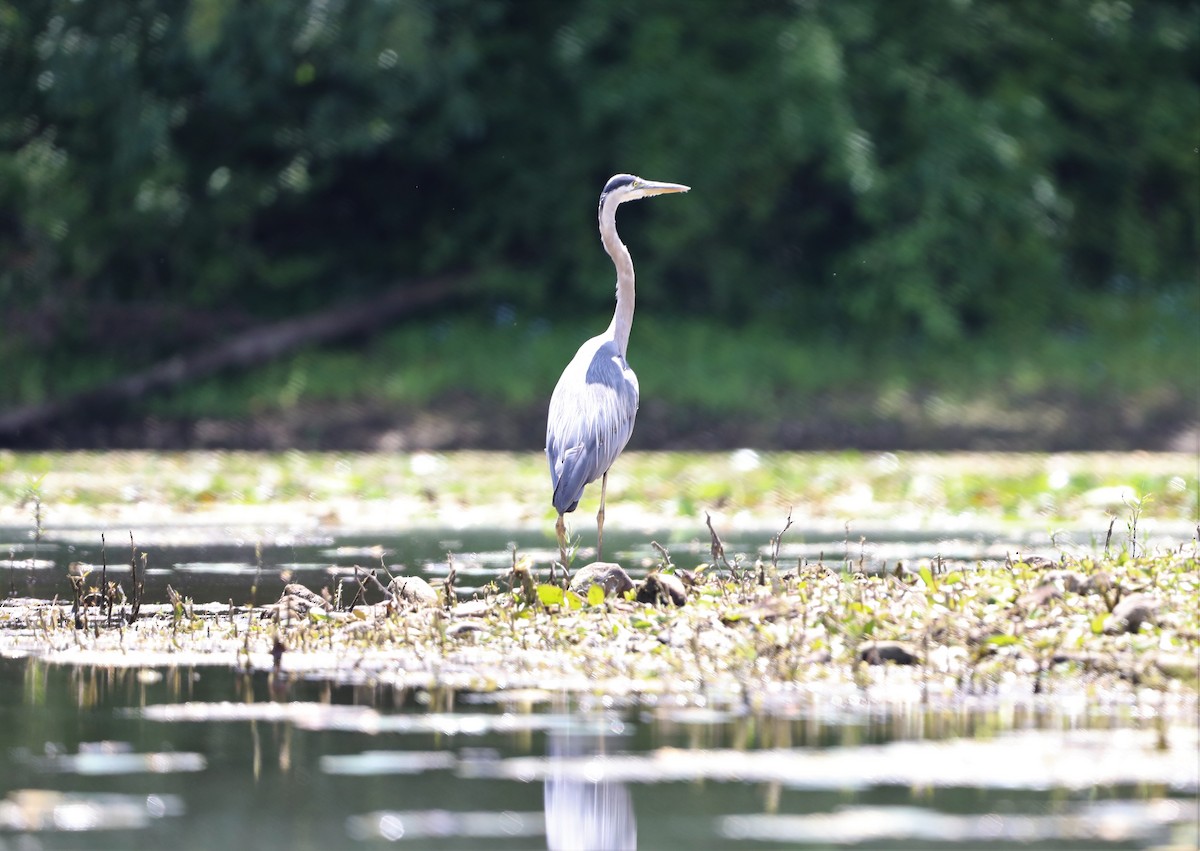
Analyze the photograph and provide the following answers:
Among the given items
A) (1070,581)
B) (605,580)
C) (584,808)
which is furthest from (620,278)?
(584,808)

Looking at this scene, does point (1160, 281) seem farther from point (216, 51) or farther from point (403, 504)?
point (403, 504)

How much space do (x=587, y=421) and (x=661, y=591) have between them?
1.86m

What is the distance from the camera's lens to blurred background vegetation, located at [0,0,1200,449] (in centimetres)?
1956

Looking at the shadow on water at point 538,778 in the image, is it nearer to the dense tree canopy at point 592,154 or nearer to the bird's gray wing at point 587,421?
the bird's gray wing at point 587,421

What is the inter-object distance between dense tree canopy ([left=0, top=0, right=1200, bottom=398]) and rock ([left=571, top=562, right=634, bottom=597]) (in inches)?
506

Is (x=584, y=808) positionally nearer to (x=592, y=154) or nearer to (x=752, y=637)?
(x=752, y=637)

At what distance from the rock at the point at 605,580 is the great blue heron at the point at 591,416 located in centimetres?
47

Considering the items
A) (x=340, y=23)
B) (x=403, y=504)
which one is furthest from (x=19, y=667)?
(x=340, y=23)

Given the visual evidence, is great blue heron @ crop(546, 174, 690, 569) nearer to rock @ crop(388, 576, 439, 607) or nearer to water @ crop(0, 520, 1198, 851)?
rock @ crop(388, 576, 439, 607)

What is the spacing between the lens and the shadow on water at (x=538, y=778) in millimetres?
4492

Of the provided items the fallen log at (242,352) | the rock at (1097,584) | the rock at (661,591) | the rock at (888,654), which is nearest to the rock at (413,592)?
the rock at (661,591)

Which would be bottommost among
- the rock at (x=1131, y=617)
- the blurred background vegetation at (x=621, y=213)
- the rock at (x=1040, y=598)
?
the rock at (x=1131, y=617)

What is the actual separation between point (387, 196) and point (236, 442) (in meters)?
5.42

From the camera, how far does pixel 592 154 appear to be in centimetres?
2247
